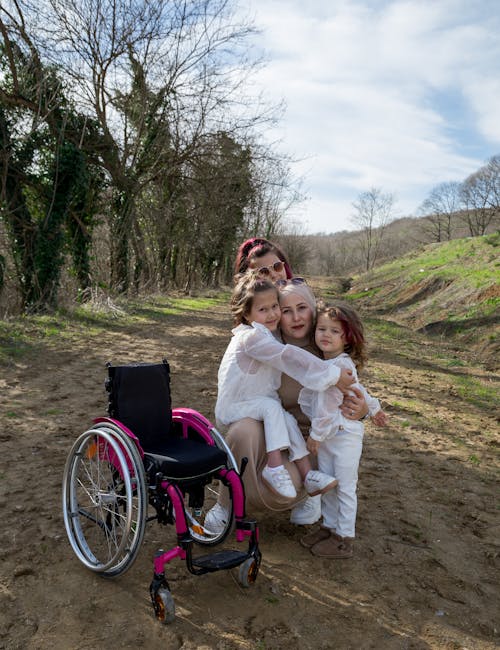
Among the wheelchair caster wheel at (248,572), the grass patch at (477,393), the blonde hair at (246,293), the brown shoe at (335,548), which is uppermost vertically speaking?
the blonde hair at (246,293)

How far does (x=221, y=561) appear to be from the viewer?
2510 mm

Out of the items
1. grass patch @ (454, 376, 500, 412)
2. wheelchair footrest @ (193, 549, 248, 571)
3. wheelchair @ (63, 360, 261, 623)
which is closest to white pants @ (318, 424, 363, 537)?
wheelchair @ (63, 360, 261, 623)

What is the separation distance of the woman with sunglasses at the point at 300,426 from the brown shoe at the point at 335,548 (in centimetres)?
25

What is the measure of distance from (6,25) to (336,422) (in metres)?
11.8

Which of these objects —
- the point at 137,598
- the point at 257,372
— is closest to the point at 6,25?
the point at 257,372

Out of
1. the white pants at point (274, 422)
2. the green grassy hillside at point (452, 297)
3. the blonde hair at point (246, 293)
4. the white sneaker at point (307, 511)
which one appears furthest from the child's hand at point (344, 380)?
the green grassy hillside at point (452, 297)

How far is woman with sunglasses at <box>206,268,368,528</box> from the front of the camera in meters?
3.02

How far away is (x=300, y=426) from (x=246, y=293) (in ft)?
2.87

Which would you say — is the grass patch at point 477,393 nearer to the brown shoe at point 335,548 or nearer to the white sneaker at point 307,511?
the white sneaker at point 307,511

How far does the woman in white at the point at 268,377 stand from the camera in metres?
2.93

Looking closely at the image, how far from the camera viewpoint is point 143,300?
1678 centimetres

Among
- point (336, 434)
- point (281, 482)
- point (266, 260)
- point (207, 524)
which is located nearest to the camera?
point (281, 482)

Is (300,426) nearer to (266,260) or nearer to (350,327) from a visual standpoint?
(350,327)

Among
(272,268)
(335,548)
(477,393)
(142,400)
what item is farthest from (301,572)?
(477,393)
